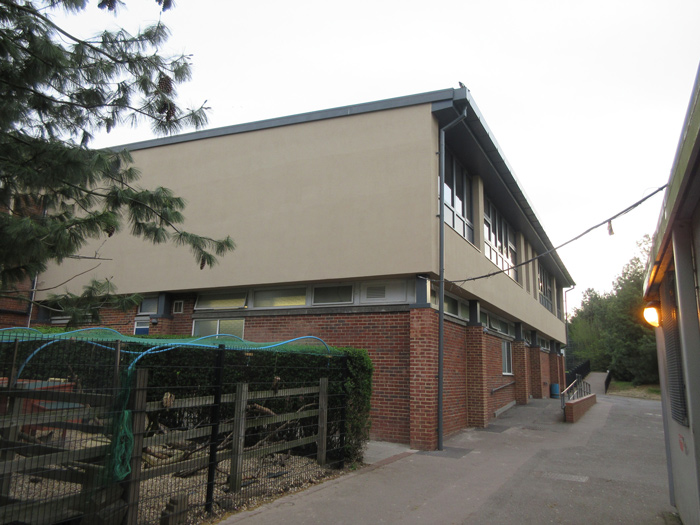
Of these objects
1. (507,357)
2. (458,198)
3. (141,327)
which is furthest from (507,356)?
(141,327)

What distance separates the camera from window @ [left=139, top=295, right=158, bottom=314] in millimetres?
14578

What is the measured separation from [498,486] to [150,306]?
1060 centimetres

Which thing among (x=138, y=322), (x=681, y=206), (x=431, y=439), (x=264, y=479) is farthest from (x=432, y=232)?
(x=138, y=322)

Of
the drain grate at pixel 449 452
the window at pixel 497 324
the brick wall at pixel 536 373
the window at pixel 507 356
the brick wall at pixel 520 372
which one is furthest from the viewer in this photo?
the brick wall at pixel 536 373

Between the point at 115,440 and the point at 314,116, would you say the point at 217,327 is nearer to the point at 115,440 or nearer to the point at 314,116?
the point at 314,116

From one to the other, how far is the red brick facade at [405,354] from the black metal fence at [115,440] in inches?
141

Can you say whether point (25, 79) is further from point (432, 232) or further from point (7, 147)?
point (432, 232)

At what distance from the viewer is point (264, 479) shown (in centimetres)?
660

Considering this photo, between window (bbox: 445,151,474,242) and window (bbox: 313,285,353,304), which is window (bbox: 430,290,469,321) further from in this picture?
window (bbox: 313,285,353,304)

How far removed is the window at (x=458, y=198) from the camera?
510 inches

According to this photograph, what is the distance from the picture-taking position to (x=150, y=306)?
48.2ft

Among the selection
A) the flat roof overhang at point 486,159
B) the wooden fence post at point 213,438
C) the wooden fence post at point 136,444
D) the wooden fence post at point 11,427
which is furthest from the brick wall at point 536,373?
the wooden fence post at point 11,427

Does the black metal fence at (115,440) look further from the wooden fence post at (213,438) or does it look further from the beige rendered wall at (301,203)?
the beige rendered wall at (301,203)

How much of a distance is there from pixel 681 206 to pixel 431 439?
7.58 m
